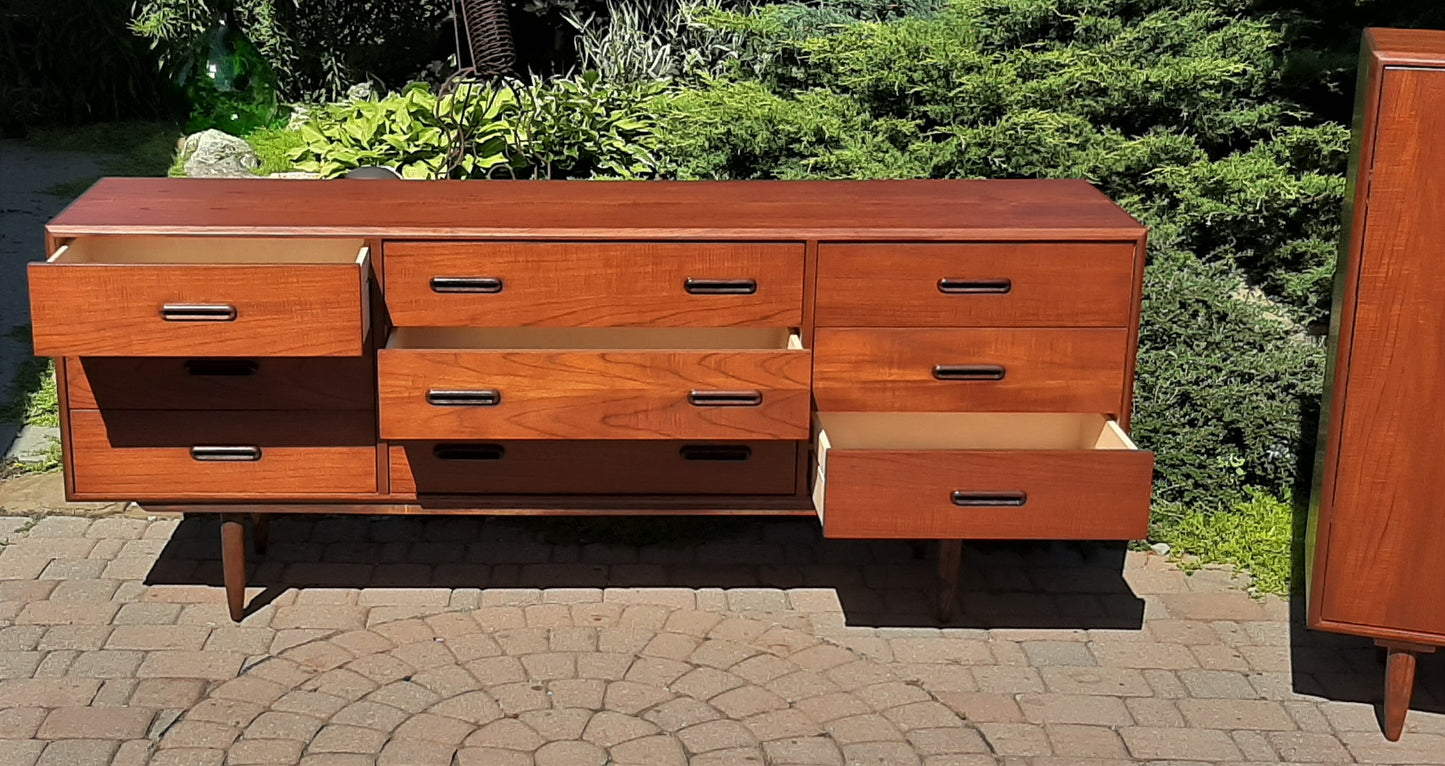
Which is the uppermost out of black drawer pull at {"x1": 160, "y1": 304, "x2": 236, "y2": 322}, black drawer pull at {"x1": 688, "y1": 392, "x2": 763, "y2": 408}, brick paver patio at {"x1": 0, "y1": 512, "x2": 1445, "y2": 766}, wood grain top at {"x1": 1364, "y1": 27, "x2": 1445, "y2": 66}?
wood grain top at {"x1": 1364, "y1": 27, "x2": 1445, "y2": 66}

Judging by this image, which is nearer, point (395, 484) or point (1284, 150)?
point (395, 484)

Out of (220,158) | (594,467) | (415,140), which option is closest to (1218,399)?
(594,467)

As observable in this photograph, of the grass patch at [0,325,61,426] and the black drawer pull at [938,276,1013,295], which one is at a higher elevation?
the black drawer pull at [938,276,1013,295]

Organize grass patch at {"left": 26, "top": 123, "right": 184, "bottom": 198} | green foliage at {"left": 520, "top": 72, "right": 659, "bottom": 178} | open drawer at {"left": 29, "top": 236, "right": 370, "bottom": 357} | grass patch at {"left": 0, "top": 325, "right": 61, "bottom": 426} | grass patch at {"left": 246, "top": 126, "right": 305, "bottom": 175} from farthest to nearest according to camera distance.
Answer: grass patch at {"left": 26, "top": 123, "right": 184, "bottom": 198}, grass patch at {"left": 246, "top": 126, "right": 305, "bottom": 175}, green foliage at {"left": 520, "top": 72, "right": 659, "bottom": 178}, grass patch at {"left": 0, "top": 325, "right": 61, "bottom": 426}, open drawer at {"left": 29, "top": 236, "right": 370, "bottom": 357}

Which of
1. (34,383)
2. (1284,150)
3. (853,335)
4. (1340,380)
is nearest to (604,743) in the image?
(853,335)

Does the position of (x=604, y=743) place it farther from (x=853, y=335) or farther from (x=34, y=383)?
(x=34, y=383)

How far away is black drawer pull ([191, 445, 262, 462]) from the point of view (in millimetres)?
3920

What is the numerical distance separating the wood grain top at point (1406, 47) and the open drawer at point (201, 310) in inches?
88.4

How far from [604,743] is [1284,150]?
3655mm

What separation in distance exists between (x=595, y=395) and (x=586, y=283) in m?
0.28

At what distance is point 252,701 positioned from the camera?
370 centimetres

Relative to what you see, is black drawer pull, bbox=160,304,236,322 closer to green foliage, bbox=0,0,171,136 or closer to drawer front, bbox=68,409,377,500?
drawer front, bbox=68,409,377,500

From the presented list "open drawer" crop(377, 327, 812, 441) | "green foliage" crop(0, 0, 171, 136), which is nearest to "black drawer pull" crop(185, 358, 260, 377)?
"open drawer" crop(377, 327, 812, 441)

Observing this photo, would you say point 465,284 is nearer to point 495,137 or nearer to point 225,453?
point 225,453
